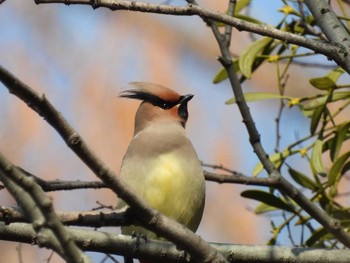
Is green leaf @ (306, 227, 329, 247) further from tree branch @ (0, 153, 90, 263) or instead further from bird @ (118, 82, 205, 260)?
tree branch @ (0, 153, 90, 263)

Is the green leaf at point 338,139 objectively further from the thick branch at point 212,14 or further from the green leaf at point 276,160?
the thick branch at point 212,14

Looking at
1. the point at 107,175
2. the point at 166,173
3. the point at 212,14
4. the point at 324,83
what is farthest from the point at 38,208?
the point at 166,173

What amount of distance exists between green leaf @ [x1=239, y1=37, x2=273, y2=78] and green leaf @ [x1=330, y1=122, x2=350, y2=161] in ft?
0.87

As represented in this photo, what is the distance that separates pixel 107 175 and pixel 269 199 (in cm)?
115

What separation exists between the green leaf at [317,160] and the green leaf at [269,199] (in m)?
0.13

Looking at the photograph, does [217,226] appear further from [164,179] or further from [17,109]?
[164,179]

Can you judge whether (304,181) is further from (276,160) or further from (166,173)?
(166,173)

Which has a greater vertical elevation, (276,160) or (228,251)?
(276,160)

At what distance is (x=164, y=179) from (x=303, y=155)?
0.40 m

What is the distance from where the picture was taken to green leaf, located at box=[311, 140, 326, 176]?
253 centimetres

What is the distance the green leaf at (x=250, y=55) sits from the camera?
2586 mm

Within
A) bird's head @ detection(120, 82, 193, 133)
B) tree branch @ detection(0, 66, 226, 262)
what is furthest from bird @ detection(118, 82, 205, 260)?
tree branch @ detection(0, 66, 226, 262)

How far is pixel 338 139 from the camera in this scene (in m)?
2.52

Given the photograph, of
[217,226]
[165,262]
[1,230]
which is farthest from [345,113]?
[1,230]
